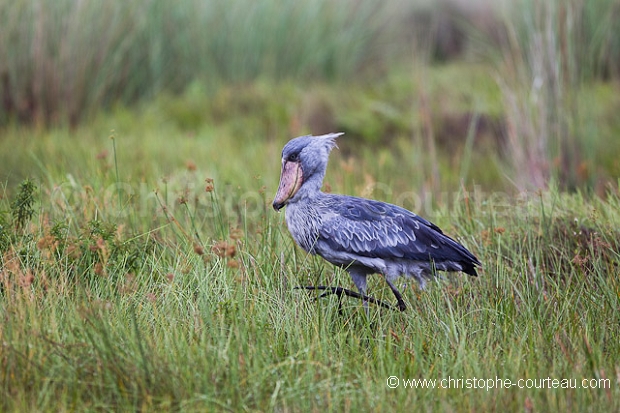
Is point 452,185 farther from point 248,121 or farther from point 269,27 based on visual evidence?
point 269,27

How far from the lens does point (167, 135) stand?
8.38 meters

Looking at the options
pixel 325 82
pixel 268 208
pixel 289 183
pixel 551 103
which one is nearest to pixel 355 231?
pixel 289 183

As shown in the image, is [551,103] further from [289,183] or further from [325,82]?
[325,82]

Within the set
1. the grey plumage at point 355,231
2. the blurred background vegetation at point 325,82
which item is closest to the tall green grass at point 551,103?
the blurred background vegetation at point 325,82

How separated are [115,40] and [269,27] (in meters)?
2.11

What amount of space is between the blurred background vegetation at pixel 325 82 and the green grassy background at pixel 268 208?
0.03m

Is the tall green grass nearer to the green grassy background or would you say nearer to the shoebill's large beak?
the green grassy background

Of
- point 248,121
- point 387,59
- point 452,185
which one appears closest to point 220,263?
point 452,185

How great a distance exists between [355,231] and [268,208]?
1.36m

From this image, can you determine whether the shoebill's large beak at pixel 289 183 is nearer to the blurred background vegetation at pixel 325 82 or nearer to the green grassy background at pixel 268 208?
the green grassy background at pixel 268 208

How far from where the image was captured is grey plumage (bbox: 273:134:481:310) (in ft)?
13.3

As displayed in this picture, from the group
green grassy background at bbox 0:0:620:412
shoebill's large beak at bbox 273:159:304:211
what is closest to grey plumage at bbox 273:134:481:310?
shoebill's large beak at bbox 273:159:304:211

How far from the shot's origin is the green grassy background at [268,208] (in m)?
3.25

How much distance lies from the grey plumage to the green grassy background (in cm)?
18
